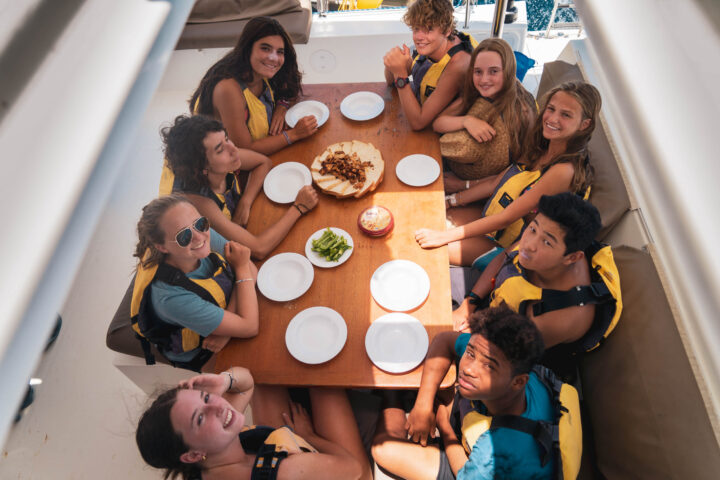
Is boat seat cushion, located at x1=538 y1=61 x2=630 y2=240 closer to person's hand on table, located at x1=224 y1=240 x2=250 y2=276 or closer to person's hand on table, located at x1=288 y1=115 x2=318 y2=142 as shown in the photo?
person's hand on table, located at x1=288 y1=115 x2=318 y2=142

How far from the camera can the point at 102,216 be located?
218 millimetres

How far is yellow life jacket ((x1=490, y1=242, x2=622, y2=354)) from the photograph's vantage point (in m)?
1.47

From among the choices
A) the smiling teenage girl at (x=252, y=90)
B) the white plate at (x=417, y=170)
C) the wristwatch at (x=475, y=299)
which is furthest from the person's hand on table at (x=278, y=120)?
the wristwatch at (x=475, y=299)

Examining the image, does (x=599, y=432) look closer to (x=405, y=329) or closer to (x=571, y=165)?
(x=405, y=329)

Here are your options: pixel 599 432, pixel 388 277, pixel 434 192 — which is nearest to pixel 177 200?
pixel 388 277

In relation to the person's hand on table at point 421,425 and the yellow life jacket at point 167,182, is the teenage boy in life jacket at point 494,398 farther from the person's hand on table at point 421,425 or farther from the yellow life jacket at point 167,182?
the yellow life jacket at point 167,182

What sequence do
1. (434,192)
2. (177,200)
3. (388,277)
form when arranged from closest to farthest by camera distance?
(177,200) < (388,277) < (434,192)

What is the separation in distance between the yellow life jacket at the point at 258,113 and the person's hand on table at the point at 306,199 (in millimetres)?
574

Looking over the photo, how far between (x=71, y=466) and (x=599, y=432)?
2480mm

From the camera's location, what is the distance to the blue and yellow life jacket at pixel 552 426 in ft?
4.14

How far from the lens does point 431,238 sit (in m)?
1.81

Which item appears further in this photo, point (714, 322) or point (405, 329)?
point (405, 329)

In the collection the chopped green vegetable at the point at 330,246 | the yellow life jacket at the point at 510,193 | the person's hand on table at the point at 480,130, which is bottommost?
the chopped green vegetable at the point at 330,246

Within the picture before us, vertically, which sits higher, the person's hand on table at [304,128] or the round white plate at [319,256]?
the person's hand on table at [304,128]
